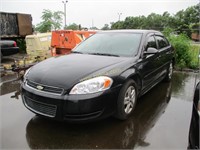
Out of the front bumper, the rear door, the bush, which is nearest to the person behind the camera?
the front bumper

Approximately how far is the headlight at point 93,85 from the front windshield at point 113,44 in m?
1.00

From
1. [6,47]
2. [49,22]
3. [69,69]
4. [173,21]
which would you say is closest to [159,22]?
[173,21]

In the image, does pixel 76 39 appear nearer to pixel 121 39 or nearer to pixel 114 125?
pixel 121 39

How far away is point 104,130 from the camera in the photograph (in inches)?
113

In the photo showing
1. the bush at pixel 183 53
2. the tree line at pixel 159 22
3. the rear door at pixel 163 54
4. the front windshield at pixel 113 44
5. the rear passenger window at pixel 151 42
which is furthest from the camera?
the tree line at pixel 159 22

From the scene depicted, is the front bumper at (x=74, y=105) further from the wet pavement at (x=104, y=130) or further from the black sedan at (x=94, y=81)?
the wet pavement at (x=104, y=130)

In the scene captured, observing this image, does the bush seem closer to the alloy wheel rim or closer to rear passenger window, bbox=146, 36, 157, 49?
rear passenger window, bbox=146, 36, 157, 49

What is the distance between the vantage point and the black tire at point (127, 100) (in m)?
2.88

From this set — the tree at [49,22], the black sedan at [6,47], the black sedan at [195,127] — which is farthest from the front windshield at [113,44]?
the tree at [49,22]

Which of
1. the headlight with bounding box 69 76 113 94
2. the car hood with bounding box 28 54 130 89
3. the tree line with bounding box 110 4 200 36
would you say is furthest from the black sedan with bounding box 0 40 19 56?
the tree line with bounding box 110 4 200 36

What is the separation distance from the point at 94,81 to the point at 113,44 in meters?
1.43

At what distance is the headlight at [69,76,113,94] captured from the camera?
254 cm

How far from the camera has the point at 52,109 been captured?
258cm

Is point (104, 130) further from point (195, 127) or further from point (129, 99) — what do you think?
point (195, 127)
